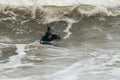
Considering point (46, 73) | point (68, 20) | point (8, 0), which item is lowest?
point (46, 73)

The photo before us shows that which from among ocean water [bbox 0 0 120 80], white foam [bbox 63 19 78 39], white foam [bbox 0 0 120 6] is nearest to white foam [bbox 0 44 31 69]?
ocean water [bbox 0 0 120 80]

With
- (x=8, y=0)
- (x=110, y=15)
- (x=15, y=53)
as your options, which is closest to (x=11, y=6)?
(x=8, y=0)

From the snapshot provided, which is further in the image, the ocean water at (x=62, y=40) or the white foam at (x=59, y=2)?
the white foam at (x=59, y=2)

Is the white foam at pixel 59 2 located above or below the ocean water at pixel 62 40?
above

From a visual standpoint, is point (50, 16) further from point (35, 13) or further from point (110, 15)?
point (110, 15)

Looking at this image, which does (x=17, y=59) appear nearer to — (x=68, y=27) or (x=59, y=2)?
(x=68, y=27)

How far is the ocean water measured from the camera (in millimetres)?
9938

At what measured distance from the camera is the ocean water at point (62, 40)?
994 centimetres

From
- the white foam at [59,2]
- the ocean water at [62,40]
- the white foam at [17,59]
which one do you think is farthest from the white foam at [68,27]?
the white foam at [59,2]

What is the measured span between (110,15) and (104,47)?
387 cm

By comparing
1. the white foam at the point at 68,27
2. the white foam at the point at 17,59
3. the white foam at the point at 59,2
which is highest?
the white foam at the point at 59,2

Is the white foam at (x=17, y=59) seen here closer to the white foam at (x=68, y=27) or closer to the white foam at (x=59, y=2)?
the white foam at (x=68, y=27)

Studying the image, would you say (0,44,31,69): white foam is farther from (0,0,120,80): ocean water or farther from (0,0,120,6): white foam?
(0,0,120,6): white foam

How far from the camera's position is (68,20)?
48.8ft
